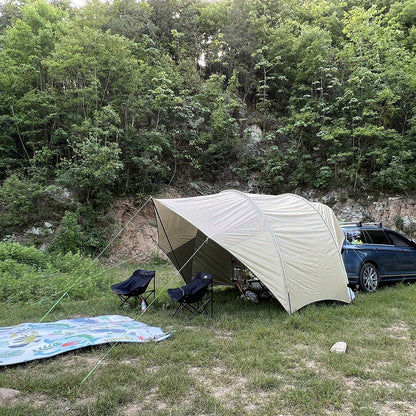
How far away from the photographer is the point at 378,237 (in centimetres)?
679

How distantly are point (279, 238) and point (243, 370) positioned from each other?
2449mm

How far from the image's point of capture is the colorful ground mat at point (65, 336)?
3.53 meters

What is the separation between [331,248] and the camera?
5.60 m

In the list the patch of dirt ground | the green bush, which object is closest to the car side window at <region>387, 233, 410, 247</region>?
the patch of dirt ground

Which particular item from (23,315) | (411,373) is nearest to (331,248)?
(411,373)

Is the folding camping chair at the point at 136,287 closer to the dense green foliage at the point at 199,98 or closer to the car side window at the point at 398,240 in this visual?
the car side window at the point at 398,240

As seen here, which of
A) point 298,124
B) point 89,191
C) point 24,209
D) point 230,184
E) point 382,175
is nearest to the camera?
point 24,209

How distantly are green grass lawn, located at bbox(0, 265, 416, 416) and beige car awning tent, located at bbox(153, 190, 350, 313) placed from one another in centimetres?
42

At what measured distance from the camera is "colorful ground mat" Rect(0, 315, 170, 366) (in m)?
3.53

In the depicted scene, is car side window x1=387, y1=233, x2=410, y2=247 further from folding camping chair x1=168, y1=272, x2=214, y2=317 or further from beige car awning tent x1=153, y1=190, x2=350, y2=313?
folding camping chair x1=168, y1=272, x2=214, y2=317

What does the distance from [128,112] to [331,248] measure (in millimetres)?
10436

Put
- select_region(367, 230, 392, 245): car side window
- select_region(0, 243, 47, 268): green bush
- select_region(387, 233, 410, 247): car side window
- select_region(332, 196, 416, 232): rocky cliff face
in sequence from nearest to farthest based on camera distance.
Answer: select_region(367, 230, 392, 245): car side window < select_region(387, 233, 410, 247): car side window < select_region(0, 243, 47, 268): green bush < select_region(332, 196, 416, 232): rocky cliff face

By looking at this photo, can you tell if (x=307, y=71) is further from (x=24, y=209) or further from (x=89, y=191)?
(x=24, y=209)

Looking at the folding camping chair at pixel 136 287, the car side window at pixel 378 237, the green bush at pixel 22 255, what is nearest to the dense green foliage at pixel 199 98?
the green bush at pixel 22 255
